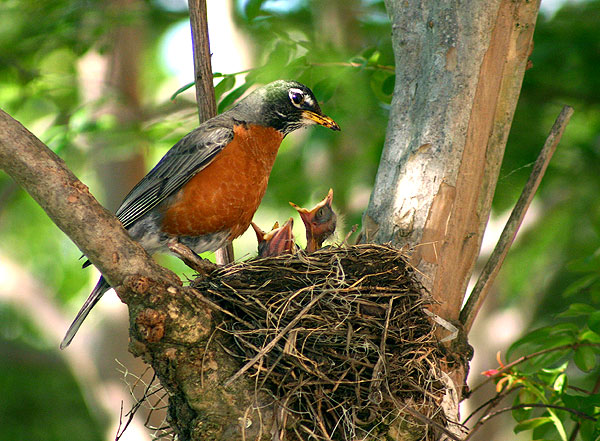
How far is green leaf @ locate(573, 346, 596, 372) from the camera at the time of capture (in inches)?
126

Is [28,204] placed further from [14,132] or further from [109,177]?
[14,132]

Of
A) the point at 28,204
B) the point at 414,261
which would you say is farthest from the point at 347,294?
the point at 28,204

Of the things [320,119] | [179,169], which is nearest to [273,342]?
[179,169]

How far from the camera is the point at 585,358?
3.21 metres

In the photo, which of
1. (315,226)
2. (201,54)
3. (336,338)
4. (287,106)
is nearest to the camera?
(336,338)

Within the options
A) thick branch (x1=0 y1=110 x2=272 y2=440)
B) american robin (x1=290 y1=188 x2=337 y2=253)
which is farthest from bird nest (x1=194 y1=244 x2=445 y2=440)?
american robin (x1=290 y1=188 x2=337 y2=253)

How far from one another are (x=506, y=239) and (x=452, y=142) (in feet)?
1.89

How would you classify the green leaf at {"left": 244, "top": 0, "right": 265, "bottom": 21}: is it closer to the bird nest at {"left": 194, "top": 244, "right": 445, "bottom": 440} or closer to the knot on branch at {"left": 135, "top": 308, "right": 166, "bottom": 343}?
the bird nest at {"left": 194, "top": 244, "right": 445, "bottom": 440}

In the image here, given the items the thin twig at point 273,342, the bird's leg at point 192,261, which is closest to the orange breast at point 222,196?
the bird's leg at point 192,261

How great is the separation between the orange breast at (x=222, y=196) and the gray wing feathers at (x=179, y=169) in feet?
0.16

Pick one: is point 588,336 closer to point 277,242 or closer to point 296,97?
point 277,242

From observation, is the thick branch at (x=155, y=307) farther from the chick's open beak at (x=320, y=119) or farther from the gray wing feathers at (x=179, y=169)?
the chick's open beak at (x=320, y=119)

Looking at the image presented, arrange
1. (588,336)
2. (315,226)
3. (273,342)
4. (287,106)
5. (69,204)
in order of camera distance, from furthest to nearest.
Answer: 1. (287,106)
2. (315,226)
3. (588,336)
4. (273,342)
5. (69,204)

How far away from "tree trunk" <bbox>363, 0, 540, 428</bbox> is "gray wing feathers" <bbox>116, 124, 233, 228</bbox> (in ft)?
4.05
